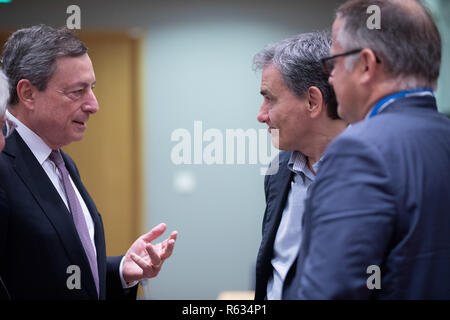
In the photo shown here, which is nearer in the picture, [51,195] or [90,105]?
[51,195]

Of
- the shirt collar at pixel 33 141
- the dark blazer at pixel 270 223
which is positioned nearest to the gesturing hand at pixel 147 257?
the dark blazer at pixel 270 223

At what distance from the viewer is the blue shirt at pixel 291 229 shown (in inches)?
58.0

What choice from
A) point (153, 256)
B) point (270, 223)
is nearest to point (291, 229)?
point (270, 223)

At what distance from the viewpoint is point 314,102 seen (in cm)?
151

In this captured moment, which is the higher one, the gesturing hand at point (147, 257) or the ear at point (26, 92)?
the ear at point (26, 92)

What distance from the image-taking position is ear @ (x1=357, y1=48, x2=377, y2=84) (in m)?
0.96

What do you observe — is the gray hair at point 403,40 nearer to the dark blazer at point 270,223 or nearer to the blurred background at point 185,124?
the dark blazer at point 270,223

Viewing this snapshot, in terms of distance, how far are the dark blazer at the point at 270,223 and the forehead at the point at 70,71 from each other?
721 mm

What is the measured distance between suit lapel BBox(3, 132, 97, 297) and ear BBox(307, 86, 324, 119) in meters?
0.81

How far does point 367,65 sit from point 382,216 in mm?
332

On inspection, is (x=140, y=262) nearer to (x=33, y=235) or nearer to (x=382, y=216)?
(x=33, y=235)

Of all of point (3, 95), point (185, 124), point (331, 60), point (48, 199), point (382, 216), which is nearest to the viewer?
point (382, 216)
